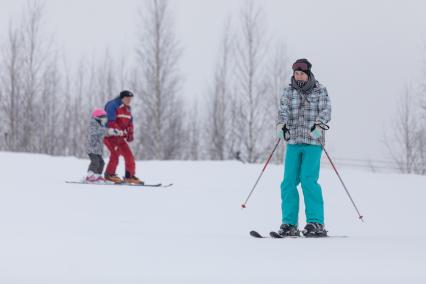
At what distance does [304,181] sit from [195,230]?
161 cm

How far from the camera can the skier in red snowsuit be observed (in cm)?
1267

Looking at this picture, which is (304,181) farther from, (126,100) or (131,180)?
(131,180)

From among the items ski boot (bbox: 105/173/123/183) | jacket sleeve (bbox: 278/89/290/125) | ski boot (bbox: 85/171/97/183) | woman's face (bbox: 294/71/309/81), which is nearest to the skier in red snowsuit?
ski boot (bbox: 105/173/123/183)

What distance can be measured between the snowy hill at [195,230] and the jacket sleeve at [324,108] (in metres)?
1.30

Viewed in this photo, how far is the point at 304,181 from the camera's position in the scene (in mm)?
6426

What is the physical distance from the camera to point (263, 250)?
15.9 ft

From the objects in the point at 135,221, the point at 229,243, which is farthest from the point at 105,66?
the point at 229,243

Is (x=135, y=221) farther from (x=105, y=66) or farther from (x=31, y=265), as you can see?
(x=105, y=66)

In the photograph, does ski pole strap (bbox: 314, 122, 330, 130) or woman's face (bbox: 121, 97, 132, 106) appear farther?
woman's face (bbox: 121, 97, 132, 106)

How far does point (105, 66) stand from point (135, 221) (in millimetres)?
38223

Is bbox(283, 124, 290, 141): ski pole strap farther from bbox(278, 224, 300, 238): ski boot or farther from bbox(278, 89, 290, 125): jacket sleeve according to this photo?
bbox(278, 224, 300, 238): ski boot

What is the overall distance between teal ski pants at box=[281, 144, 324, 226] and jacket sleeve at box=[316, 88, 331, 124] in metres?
0.31

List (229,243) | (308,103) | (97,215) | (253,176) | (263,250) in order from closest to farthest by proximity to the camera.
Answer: (263,250), (229,243), (308,103), (97,215), (253,176)

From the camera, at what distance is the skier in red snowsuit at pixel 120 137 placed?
12.7m
